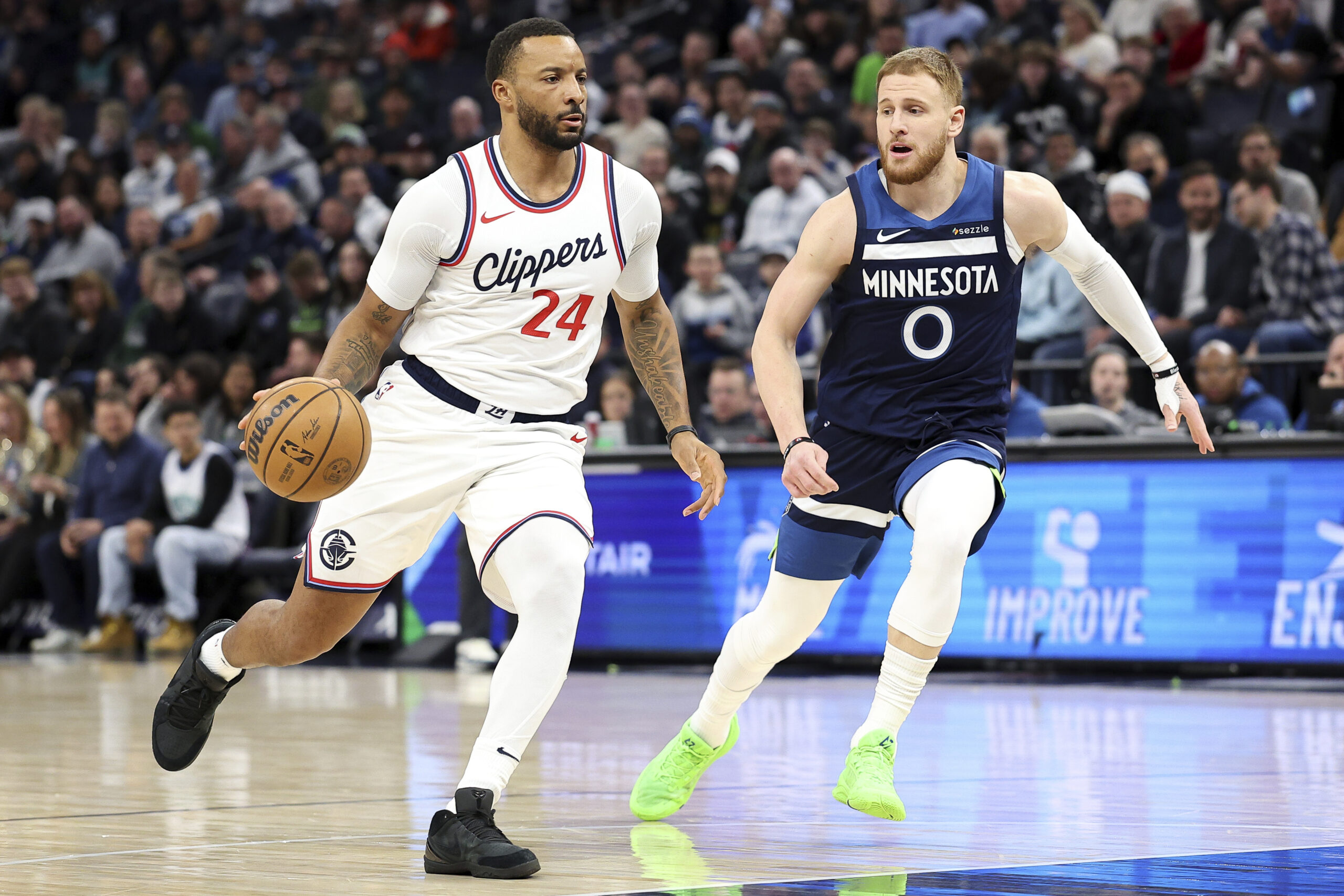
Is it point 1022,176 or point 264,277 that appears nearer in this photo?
point 1022,176

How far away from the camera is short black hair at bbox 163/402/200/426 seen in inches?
578

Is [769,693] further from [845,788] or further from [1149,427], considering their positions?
[845,788]

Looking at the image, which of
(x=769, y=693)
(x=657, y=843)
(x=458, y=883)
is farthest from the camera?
(x=769, y=693)

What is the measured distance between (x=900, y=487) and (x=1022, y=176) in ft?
3.57

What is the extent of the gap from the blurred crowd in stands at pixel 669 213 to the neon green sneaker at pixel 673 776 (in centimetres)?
611

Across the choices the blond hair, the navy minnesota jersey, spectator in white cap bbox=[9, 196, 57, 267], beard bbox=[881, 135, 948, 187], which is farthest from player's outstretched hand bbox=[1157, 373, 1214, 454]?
spectator in white cap bbox=[9, 196, 57, 267]

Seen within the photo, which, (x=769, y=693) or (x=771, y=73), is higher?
(x=771, y=73)

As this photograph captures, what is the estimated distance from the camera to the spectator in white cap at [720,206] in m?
16.6

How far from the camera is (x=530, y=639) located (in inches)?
198

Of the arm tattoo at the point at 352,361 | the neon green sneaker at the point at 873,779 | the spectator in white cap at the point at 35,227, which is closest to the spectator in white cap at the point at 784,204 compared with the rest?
the spectator in white cap at the point at 35,227

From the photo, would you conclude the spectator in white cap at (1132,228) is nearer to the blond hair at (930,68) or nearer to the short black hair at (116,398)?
the blond hair at (930,68)

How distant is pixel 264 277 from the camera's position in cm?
1769

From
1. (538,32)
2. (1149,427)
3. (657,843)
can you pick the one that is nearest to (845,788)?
(657,843)

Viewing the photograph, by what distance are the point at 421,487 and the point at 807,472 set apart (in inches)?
44.6
